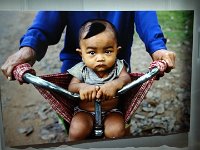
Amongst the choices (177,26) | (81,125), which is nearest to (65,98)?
(81,125)

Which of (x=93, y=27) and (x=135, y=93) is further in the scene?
(x=135, y=93)

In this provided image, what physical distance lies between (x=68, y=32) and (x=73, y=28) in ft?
0.13

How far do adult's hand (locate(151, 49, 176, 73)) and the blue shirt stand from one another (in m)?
0.11

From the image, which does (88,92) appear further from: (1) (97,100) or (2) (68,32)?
(2) (68,32)

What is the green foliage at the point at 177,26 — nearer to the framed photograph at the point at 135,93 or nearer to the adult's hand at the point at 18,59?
the framed photograph at the point at 135,93

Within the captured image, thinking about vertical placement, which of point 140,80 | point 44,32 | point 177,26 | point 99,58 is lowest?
point 140,80

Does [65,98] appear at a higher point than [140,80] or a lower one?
lower

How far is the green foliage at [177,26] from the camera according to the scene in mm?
1691

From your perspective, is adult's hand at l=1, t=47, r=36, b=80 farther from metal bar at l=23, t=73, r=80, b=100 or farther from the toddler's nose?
the toddler's nose

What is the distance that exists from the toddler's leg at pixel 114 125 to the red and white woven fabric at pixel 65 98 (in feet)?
0.16

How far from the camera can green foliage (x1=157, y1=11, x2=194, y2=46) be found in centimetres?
169

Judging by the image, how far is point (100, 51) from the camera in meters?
1.59

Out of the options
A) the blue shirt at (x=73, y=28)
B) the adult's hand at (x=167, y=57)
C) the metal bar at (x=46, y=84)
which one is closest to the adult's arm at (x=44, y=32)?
the blue shirt at (x=73, y=28)

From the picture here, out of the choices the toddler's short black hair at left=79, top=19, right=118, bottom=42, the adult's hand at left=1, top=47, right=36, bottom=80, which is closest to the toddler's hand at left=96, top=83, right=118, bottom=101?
the toddler's short black hair at left=79, top=19, right=118, bottom=42
